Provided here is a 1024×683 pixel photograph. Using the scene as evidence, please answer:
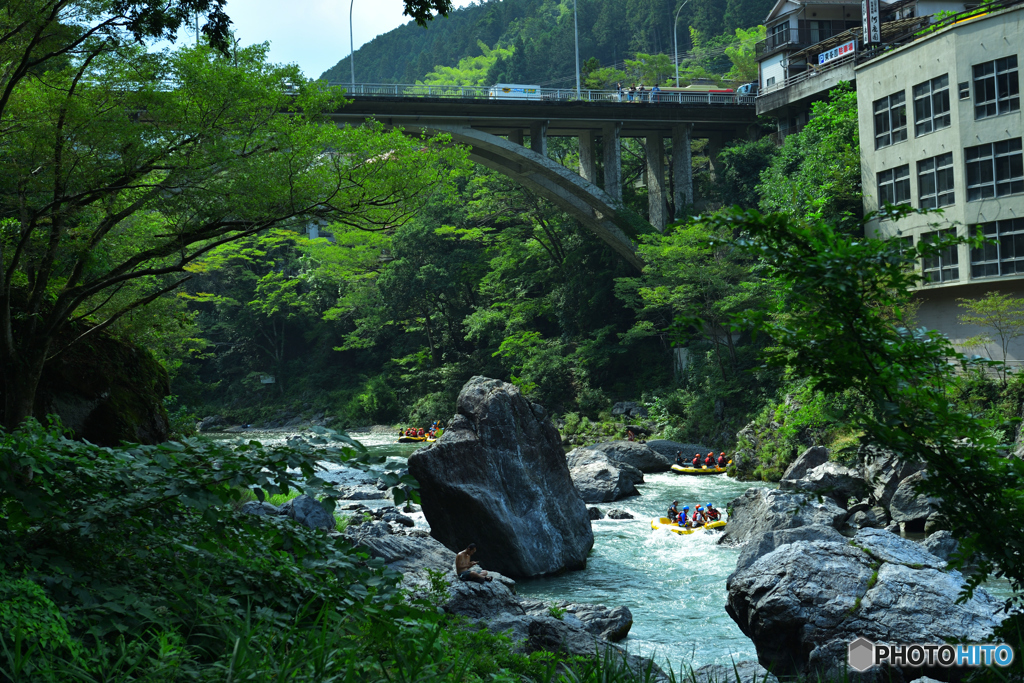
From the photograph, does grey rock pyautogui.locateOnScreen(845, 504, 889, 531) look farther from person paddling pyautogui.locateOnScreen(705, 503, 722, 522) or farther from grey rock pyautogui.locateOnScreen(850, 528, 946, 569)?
grey rock pyautogui.locateOnScreen(850, 528, 946, 569)

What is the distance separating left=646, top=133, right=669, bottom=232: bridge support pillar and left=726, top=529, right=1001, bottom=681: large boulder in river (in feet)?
71.9

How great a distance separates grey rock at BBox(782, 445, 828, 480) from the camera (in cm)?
1730

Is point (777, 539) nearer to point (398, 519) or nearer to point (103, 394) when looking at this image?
point (398, 519)

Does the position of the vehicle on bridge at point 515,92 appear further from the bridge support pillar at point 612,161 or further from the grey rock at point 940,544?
the grey rock at point 940,544

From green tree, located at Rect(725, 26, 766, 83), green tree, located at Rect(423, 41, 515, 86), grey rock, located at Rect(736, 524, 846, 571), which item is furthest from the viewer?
green tree, located at Rect(423, 41, 515, 86)

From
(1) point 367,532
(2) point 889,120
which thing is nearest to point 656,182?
(2) point 889,120

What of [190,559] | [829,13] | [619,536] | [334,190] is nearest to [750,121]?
[829,13]

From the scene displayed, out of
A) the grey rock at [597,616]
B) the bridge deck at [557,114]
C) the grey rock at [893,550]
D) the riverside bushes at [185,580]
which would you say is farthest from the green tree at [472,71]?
the riverside bushes at [185,580]

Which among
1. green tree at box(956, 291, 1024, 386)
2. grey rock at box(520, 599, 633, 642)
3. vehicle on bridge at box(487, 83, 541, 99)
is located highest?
vehicle on bridge at box(487, 83, 541, 99)

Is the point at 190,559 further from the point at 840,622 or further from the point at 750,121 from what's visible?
the point at 750,121

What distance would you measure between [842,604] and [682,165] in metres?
24.3

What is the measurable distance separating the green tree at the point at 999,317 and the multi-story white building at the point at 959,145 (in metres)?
0.39

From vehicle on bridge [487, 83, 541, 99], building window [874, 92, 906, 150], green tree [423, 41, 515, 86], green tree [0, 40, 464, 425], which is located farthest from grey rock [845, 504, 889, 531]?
green tree [423, 41, 515, 86]

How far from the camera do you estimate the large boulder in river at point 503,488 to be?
35.9 ft
